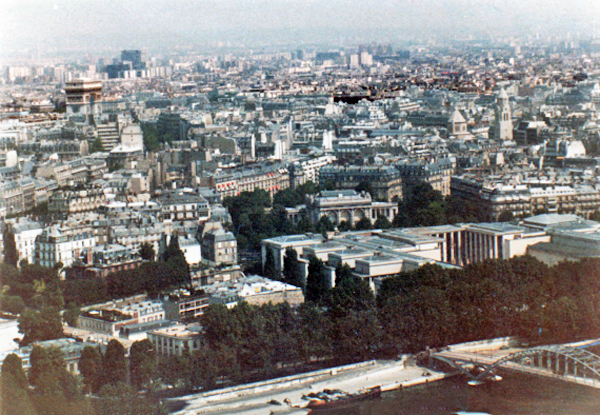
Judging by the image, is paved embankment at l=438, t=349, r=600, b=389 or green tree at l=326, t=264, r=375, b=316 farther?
green tree at l=326, t=264, r=375, b=316

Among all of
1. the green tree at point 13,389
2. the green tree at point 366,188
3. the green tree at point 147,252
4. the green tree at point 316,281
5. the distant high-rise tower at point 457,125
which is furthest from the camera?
the distant high-rise tower at point 457,125

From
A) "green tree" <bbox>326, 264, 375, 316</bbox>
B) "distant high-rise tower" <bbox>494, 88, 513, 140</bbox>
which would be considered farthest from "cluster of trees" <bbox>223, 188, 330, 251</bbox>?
"distant high-rise tower" <bbox>494, 88, 513, 140</bbox>

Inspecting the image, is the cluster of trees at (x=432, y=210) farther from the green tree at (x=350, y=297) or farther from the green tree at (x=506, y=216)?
the green tree at (x=350, y=297)

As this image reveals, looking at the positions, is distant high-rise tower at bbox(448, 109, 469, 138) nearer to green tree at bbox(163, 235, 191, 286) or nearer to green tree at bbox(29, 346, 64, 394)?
green tree at bbox(163, 235, 191, 286)

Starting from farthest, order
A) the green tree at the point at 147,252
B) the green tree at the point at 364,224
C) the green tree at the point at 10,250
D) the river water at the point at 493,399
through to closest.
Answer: the green tree at the point at 364,224 < the green tree at the point at 10,250 < the green tree at the point at 147,252 < the river water at the point at 493,399

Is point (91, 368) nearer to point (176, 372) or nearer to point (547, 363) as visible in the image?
point (176, 372)

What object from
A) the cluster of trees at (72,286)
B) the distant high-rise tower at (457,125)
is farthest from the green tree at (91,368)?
the distant high-rise tower at (457,125)
